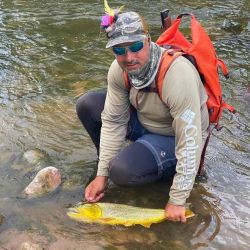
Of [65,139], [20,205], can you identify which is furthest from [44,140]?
[20,205]

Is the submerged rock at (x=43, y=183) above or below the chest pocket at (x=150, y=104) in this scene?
below

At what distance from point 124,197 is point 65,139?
4.94 feet

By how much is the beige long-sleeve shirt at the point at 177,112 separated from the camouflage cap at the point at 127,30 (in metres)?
0.38

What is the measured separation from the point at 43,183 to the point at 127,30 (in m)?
1.87

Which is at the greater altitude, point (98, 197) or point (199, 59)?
point (199, 59)

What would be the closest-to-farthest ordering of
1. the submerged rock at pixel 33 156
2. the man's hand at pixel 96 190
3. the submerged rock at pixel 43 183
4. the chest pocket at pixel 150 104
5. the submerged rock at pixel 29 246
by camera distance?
1. the submerged rock at pixel 29 246
2. the chest pocket at pixel 150 104
3. the man's hand at pixel 96 190
4. the submerged rock at pixel 43 183
5. the submerged rock at pixel 33 156

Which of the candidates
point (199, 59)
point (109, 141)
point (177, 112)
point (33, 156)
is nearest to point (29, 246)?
Result: point (109, 141)

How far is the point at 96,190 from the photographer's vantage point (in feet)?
Answer: 14.1

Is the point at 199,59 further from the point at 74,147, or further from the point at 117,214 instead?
the point at 74,147

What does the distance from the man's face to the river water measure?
1.47 metres

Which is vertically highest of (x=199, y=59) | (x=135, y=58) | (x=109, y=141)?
(x=135, y=58)

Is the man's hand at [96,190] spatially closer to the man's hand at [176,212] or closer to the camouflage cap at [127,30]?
the man's hand at [176,212]

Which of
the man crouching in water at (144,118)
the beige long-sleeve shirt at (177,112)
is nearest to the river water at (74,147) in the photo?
the man crouching in water at (144,118)

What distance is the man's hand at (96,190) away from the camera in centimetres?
430
